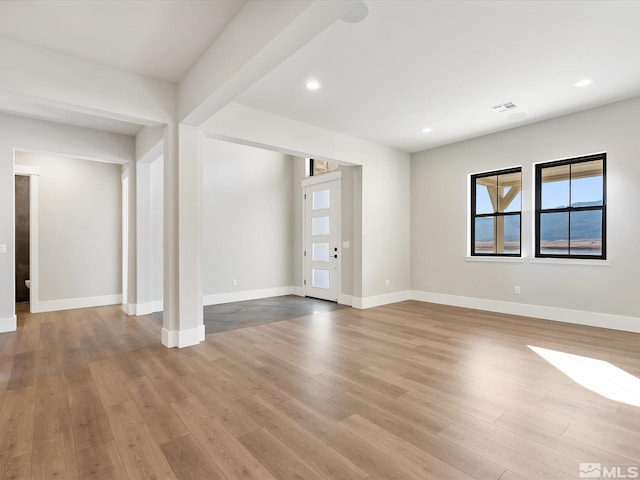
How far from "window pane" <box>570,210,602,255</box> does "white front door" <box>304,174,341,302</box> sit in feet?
12.5

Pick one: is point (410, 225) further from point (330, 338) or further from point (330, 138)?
point (330, 338)

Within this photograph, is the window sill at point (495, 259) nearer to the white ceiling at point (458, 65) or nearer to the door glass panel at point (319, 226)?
the white ceiling at point (458, 65)

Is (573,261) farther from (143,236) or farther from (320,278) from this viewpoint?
(143,236)

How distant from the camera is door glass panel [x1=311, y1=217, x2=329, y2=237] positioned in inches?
271

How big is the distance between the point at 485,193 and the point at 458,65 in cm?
307

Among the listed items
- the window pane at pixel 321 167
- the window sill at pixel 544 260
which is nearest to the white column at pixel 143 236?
the window pane at pixel 321 167

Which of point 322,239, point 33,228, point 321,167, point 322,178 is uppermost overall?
point 321,167

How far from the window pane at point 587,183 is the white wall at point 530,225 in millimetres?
196

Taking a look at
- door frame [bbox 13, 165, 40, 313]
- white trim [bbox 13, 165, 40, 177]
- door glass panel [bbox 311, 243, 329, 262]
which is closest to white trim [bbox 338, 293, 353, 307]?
door glass panel [bbox 311, 243, 329, 262]

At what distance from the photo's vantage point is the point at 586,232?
4.73 m

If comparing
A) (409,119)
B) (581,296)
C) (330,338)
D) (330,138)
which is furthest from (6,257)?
(581,296)

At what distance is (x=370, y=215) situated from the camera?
6.03 m

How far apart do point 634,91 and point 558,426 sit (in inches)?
171

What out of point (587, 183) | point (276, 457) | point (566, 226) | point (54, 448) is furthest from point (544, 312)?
point (54, 448)
